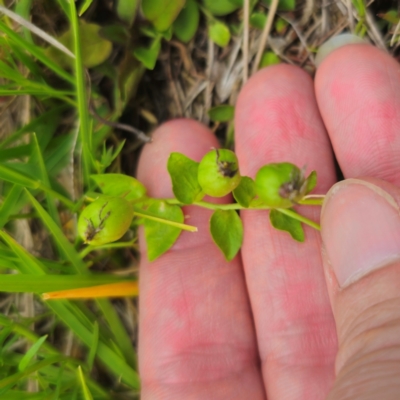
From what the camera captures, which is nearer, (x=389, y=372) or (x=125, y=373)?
(x=389, y=372)

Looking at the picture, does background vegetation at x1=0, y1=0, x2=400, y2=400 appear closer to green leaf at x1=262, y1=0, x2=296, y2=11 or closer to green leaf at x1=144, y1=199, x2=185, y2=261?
green leaf at x1=262, y1=0, x2=296, y2=11

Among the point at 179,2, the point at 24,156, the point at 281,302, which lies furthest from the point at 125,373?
the point at 179,2

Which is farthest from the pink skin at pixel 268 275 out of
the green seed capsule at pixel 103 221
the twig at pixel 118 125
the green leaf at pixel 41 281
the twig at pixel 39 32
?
the twig at pixel 39 32

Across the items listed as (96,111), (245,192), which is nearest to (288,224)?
(245,192)

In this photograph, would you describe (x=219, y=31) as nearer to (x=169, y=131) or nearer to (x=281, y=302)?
(x=169, y=131)

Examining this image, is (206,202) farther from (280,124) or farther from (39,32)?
(39,32)

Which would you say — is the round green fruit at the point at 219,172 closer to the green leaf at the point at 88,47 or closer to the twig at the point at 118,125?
the twig at the point at 118,125
